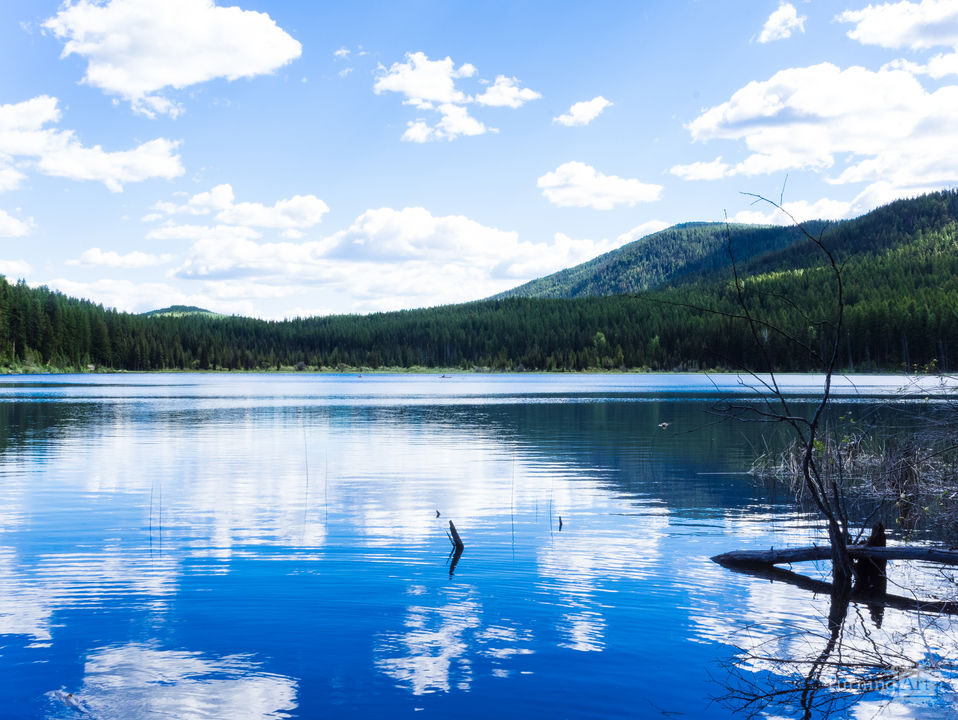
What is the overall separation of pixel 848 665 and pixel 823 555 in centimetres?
477

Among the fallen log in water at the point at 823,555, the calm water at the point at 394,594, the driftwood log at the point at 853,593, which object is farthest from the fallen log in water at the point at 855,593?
the calm water at the point at 394,594

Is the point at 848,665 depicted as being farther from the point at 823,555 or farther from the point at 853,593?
the point at 823,555

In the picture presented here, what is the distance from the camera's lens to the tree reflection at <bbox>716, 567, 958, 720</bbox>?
10055 mm

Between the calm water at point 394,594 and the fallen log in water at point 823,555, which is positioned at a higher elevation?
the fallen log in water at point 823,555

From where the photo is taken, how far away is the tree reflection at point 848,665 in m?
10.1

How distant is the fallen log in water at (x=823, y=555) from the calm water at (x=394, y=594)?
56 cm

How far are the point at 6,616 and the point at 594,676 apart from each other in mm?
9499

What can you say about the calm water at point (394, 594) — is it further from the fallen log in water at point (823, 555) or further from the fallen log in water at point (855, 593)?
the fallen log in water at point (823, 555)

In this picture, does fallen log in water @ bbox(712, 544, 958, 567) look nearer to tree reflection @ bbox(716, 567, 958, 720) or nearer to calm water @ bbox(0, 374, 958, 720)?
calm water @ bbox(0, 374, 958, 720)

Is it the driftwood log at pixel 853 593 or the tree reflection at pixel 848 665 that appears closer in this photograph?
the tree reflection at pixel 848 665

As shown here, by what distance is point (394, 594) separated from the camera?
577 inches

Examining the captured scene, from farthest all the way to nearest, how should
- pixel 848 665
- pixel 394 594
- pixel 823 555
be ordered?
pixel 823 555, pixel 394 594, pixel 848 665

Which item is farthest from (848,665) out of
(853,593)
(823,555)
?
(823,555)

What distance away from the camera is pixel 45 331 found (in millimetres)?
167250
